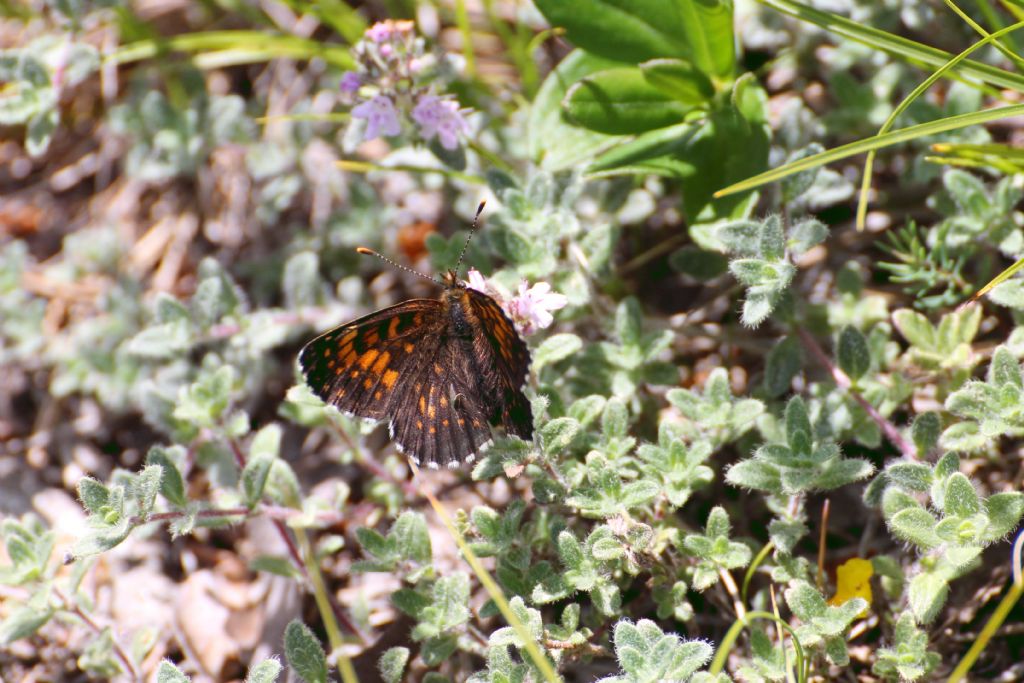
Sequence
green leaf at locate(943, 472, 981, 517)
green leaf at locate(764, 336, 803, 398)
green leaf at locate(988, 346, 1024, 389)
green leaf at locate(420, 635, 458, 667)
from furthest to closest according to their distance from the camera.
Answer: green leaf at locate(764, 336, 803, 398) < green leaf at locate(420, 635, 458, 667) < green leaf at locate(988, 346, 1024, 389) < green leaf at locate(943, 472, 981, 517)

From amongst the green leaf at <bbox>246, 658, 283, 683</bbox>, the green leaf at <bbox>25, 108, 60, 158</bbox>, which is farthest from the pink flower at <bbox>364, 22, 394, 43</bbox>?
the green leaf at <bbox>246, 658, 283, 683</bbox>

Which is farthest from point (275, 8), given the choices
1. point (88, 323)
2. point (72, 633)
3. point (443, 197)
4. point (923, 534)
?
point (923, 534)

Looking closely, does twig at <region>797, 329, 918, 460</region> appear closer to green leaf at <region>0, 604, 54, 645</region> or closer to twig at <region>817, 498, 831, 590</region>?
twig at <region>817, 498, 831, 590</region>

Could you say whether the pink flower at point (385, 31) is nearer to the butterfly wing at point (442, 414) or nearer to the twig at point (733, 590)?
the butterfly wing at point (442, 414)

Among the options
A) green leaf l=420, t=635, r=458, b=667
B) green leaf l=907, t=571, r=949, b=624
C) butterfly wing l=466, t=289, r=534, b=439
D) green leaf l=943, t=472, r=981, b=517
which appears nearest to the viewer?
butterfly wing l=466, t=289, r=534, b=439

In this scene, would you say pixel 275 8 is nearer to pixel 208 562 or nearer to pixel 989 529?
pixel 208 562

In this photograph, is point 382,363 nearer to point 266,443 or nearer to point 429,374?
point 429,374

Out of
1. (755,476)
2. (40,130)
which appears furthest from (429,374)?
(40,130)
